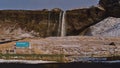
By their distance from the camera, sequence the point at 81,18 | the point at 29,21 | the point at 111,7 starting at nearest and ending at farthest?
the point at 111,7
the point at 81,18
the point at 29,21

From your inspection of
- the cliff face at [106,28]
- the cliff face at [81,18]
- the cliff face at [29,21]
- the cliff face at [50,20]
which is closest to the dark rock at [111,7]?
the cliff face at [50,20]

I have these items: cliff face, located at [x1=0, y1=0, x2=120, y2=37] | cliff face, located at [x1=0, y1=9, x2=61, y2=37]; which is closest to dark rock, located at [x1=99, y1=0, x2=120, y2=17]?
cliff face, located at [x1=0, y1=0, x2=120, y2=37]

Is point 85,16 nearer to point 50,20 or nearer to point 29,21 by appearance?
point 50,20

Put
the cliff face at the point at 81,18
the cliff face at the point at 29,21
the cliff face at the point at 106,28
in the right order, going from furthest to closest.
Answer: the cliff face at the point at 29,21 < the cliff face at the point at 81,18 < the cliff face at the point at 106,28

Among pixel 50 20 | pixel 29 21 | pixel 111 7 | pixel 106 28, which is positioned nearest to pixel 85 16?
pixel 111 7

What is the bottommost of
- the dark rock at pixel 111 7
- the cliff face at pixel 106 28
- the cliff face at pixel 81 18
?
the cliff face at pixel 106 28

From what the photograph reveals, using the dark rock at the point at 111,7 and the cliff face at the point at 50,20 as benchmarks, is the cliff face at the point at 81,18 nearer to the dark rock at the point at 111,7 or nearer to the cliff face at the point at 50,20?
the cliff face at the point at 50,20

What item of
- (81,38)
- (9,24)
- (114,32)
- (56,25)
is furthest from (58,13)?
(81,38)

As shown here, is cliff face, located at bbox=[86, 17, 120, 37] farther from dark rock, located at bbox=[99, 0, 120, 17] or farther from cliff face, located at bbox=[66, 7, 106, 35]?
cliff face, located at bbox=[66, 7, 106, 35]

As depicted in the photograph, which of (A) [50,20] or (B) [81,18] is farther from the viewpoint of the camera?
(A) [50,20]

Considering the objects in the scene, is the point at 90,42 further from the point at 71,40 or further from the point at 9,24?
the point at 9,24

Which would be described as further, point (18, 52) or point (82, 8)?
point (82, 8)
